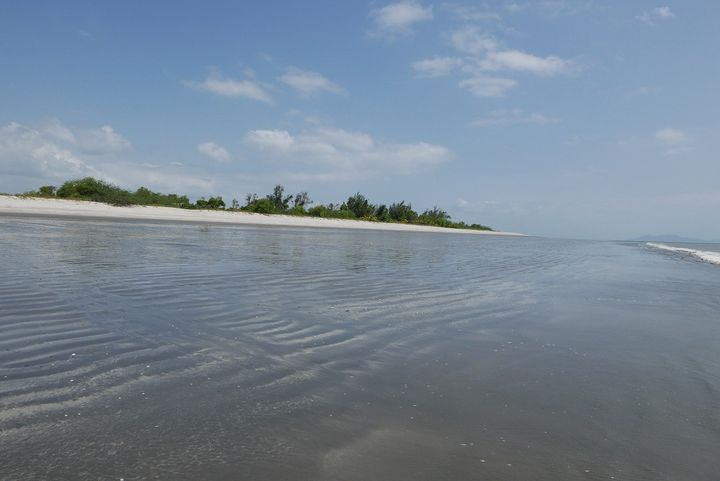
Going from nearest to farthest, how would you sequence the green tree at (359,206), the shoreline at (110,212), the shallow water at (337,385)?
the shallow water at (337,385)
the shoreline at (110,212)
the green tree at (359,206)

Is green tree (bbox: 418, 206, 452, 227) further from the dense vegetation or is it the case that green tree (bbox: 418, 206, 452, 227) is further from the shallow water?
the shallow water

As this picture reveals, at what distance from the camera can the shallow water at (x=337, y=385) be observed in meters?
2.71

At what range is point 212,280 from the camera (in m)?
9.02

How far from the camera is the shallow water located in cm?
271

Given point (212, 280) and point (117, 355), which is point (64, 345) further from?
point (212, 280)

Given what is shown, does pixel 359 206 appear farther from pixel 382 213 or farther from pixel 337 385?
pixel 337 385

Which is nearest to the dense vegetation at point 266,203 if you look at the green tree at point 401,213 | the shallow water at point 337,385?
the green tree at point 401,213

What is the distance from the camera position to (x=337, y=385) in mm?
3906

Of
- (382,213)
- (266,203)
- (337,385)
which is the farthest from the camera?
(382,213)

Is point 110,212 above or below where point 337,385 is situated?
above

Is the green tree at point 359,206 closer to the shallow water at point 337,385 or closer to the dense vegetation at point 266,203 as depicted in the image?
the dense vegetation at point 266,203

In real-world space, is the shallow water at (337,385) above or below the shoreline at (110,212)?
below

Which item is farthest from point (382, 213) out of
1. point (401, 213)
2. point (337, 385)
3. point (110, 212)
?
point (337, 385)

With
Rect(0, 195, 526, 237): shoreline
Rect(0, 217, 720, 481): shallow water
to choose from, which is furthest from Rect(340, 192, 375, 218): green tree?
Rect(0, 217, 720, 481): shallow water
